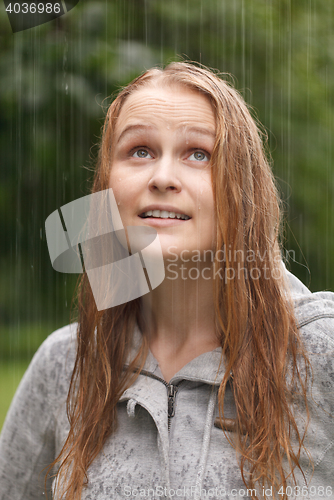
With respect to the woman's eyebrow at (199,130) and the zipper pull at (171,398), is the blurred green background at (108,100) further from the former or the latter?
the zipper pull at (171,398)

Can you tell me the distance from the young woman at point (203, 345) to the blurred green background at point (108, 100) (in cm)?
187

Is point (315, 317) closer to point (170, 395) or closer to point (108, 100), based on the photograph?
point (170, 395)

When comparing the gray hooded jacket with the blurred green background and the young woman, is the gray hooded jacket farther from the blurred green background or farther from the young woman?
the blurred green background

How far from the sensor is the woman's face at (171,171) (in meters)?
1.21

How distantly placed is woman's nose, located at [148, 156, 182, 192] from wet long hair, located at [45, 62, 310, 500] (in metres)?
0.11

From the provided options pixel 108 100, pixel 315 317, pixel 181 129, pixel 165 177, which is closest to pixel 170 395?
pixel 315 317

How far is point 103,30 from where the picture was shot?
10.4 ft

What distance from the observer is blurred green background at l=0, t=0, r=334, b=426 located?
316 centimetres

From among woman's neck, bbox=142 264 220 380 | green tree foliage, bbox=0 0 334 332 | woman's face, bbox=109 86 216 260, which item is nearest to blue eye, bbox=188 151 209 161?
woman's face, bbox=109 86 216 260

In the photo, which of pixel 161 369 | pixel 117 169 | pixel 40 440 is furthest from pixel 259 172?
pixel 40 440

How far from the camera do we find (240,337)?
1.25m

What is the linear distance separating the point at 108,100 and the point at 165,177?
237cm

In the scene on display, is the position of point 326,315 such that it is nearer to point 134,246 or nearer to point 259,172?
point 259,172

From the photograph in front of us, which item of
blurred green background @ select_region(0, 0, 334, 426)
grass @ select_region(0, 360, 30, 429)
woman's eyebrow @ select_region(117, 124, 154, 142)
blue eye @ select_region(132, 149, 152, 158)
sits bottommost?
grass @ select_region(0, 360, 30, 429)
